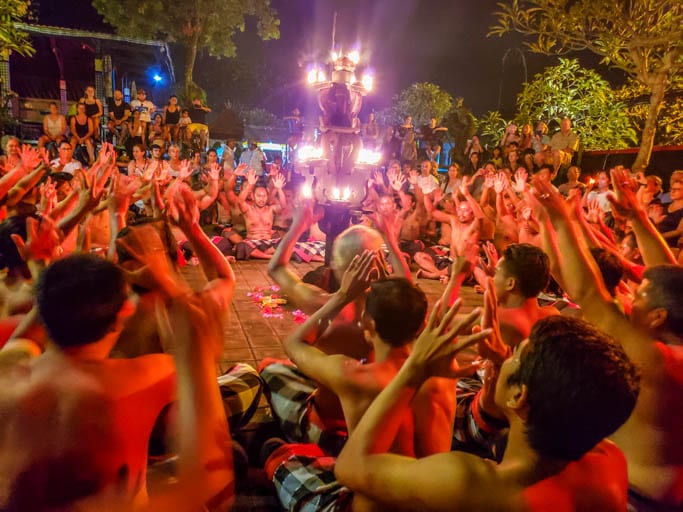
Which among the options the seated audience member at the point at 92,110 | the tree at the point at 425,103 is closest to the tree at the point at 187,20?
the seated audience member at the point at 92,110

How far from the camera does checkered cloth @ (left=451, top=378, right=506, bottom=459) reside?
3.00m

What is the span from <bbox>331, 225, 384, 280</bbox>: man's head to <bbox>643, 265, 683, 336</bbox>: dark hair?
1.58m

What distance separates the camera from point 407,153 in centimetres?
1577

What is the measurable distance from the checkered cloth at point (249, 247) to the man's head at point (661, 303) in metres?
8.12

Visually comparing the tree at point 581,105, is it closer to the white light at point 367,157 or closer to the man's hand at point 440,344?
the white light at point 367,157

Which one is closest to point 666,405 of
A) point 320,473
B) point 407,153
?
point 320,473

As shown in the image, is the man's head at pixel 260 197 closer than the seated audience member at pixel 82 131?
Yes

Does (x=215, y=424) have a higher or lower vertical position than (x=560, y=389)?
lower

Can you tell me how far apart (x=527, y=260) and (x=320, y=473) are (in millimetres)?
1813

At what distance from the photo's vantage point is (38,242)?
8.55 ft

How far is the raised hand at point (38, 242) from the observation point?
2.57 metres

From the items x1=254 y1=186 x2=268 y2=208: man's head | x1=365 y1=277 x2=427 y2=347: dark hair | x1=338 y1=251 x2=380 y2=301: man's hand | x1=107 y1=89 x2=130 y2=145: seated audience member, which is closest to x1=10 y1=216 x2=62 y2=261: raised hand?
x1=338 y1=251 x2=380 y2=301: man's hand

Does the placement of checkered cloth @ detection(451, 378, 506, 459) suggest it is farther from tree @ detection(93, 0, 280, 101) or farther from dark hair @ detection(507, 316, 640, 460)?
tree @ detection(93, 0, 280, 101)

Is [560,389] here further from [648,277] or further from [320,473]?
[320,473]
